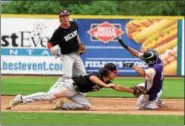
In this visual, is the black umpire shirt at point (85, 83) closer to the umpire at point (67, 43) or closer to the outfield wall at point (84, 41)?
the umpire at point (67, 43)

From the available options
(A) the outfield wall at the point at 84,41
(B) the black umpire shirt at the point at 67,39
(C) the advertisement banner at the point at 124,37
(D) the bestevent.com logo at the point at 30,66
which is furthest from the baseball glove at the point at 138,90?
(D) the bestevent.com logo at the point at 30,66

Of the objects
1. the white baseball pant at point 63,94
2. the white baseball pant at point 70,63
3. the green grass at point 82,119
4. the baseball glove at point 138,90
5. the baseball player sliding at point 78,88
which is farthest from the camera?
the white baseball pant at point 70,63

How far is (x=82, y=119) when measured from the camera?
10.7m

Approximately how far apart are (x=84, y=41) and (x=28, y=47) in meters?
2.41

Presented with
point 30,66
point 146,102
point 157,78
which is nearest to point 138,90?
point 157,78

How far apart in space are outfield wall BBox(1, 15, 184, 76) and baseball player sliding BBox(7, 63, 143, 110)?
46.1 feet

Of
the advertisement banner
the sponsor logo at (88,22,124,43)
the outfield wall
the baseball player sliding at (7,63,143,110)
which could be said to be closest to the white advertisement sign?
the outfield wall

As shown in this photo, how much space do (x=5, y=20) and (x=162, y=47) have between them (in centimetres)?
683

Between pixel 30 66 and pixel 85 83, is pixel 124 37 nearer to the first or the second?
pixel 30 66

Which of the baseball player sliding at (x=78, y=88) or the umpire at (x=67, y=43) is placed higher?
the umpire at (x=67, y=43)

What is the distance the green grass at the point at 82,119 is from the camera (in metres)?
10.3

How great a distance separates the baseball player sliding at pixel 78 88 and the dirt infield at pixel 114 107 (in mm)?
272

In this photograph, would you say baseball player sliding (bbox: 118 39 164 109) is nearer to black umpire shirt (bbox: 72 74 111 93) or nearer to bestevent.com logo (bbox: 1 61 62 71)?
black umpire shirt (bbox: 72 74 111 93)

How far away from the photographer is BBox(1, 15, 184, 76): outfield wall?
88.0 feet
